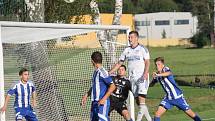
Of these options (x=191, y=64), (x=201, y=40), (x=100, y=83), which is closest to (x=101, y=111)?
(x=100, y=83)

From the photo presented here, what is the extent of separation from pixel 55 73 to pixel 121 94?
8.62 ft

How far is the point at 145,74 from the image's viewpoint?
45.2 feet

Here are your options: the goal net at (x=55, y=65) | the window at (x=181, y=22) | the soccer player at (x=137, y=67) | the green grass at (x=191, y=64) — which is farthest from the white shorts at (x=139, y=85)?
the window at (x=181, y=22)

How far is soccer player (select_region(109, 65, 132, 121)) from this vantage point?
47.3 feet

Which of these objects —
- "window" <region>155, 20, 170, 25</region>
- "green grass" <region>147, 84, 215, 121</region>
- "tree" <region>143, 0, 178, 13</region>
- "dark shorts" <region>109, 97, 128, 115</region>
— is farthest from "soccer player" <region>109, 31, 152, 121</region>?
"tree" <region>143, 0, 178, 13</region>

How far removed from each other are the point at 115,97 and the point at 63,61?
9.60 ft

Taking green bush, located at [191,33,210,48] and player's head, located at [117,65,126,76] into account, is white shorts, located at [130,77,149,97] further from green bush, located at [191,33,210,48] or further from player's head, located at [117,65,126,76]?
green bush, located at [191,33,210,48]

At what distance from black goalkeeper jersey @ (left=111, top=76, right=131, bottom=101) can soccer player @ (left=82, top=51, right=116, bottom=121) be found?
2079mm

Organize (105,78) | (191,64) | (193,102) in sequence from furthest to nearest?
(191,64) → (193,102) → (105,78)

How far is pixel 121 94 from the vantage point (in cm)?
1466

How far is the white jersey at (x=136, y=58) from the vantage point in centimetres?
1399

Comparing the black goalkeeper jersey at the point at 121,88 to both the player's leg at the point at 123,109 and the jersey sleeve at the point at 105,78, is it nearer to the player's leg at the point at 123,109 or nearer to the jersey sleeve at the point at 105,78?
the player's leg at the point at 123,109

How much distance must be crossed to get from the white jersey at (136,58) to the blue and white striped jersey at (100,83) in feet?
6.75

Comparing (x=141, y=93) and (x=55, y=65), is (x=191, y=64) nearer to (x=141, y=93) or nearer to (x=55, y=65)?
(x=55, y=65)
